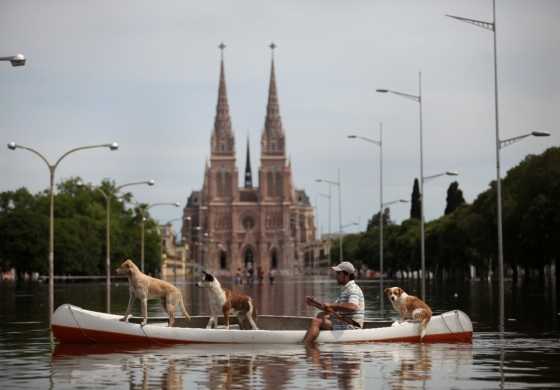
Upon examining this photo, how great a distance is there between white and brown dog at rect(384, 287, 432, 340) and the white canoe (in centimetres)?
14

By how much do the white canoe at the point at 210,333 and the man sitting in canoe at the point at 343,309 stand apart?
0.20 metres

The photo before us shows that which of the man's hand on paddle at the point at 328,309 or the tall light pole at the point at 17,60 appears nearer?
the man's hand on paddle at the point at 328,309

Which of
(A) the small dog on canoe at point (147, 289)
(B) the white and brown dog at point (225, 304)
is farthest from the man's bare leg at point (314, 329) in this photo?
(A) the small dog on canoe at point (147, 289)

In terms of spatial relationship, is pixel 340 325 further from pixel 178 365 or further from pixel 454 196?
pixel 454 196

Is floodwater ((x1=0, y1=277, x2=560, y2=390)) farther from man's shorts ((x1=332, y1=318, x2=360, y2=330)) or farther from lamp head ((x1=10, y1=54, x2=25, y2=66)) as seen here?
lamp head ((x1=10, y1=54, x2=25, y2=66))

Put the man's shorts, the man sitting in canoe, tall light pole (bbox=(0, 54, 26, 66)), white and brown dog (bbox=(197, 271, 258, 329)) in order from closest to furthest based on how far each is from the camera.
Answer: the man sitting in canoe
the man's shorts
white and brown dog (bbox=(197, 271, 258, 329))
tall light pole (bbox=(0, 54, 26, 66))

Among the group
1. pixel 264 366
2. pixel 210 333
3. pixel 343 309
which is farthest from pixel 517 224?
pixel 264 366

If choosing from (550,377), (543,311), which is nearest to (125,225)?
(543,311)

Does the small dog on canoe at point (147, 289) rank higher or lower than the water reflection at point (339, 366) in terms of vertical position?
higher

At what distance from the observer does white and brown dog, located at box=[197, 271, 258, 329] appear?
21297 millimetres

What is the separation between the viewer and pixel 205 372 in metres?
16.3

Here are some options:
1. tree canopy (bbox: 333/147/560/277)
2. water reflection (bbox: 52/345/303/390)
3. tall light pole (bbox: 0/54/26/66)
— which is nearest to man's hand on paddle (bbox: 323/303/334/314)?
water reflection (bbox: 52/345/303/390)

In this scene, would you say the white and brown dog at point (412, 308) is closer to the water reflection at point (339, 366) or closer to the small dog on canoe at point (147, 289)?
the water reflection at point (339, 366)

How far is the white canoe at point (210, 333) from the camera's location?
20.8m
